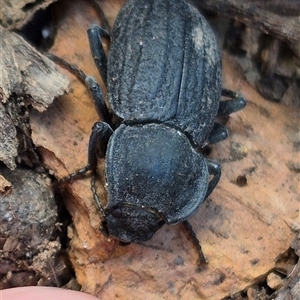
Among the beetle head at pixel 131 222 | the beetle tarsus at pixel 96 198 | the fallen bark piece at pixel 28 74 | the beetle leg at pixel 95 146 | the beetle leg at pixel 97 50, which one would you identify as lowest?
the beetle head at pixel 131 222

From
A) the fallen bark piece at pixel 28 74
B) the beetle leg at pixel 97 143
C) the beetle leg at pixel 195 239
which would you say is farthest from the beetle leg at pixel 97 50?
the beetle leg at pixel 195 239

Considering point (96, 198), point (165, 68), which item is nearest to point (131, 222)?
point (96, 198)

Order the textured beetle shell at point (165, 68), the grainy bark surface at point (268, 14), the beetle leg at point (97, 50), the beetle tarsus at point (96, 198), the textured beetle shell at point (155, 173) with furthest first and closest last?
1. the beetle leg at point (97, 50)
2. the grainy bark surface at point (268, 14)
3. the textured beetle shell at point (165, 68)
4. the beetle tarsus at point (96, 198)
5. the textured beetle shell at point (155, 173)

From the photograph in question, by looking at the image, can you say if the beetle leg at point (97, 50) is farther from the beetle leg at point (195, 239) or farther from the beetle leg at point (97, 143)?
the beetle leg at point (195, 239)

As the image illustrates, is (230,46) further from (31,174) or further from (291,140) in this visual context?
(31,174)

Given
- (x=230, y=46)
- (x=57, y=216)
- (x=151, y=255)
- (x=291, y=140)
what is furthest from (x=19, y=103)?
(x=291, y=140)

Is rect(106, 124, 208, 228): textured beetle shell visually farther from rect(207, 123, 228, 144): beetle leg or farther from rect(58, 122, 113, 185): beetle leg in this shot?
rect(207, 123, 228, 144): beetle leg

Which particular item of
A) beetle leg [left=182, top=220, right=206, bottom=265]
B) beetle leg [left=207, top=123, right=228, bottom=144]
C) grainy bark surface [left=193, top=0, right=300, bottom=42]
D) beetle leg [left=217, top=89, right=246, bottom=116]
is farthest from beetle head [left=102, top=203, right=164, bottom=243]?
grainy bark surface [left=193, top=0, right=300, bottom=42]
